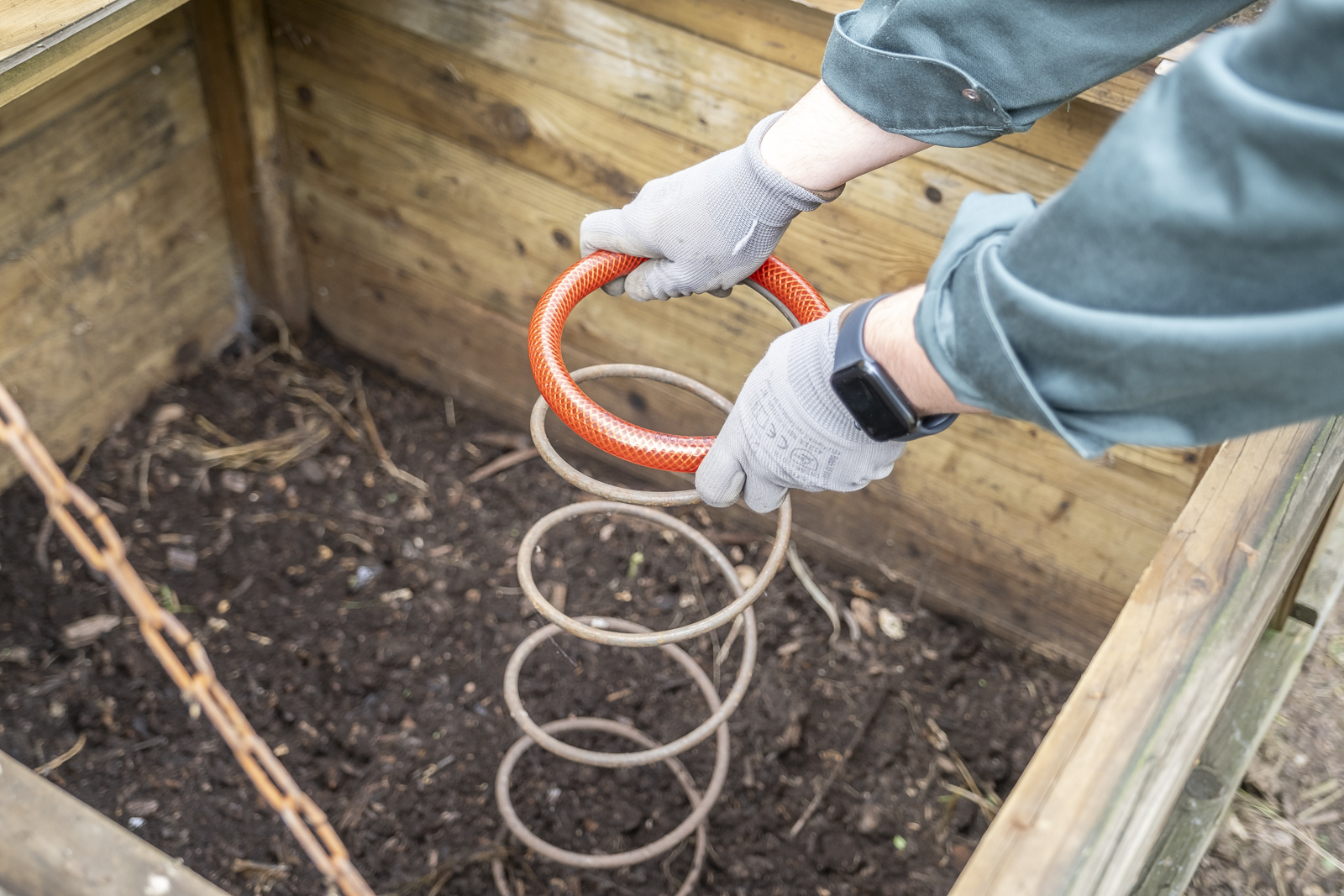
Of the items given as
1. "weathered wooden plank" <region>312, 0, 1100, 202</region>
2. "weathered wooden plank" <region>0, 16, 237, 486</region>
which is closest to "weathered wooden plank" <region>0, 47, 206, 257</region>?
"weathered wooden plank" <region>0, 16, 237, 486</region>

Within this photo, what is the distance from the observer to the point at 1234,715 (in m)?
1.94

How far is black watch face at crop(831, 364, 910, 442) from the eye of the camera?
121 cm

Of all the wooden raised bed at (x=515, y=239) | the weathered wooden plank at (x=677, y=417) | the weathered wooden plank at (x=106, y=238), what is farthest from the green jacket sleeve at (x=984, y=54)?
the weathered wooden plank at (x=106, y=238)

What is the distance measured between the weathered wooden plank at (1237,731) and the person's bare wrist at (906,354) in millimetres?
1046

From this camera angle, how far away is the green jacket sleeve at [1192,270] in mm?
786

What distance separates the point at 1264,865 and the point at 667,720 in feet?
4.49

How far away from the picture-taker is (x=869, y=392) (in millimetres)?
1210

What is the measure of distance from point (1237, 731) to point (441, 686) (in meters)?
1.71

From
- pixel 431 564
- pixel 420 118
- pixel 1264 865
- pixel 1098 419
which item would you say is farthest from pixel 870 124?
pixel 1264 865

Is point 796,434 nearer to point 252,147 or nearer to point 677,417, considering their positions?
point 677,417

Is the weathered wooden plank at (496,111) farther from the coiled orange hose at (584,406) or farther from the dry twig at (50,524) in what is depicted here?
the dry twig at (50,524)

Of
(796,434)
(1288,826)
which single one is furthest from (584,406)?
(1288,826)

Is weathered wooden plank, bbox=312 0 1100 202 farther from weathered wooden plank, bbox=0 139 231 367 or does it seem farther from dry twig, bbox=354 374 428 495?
dry twig, bbox=354 374 428 495

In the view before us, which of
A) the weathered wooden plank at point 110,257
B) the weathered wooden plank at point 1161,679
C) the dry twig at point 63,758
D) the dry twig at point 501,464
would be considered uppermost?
the weathered wooden plank at point 1161,679
